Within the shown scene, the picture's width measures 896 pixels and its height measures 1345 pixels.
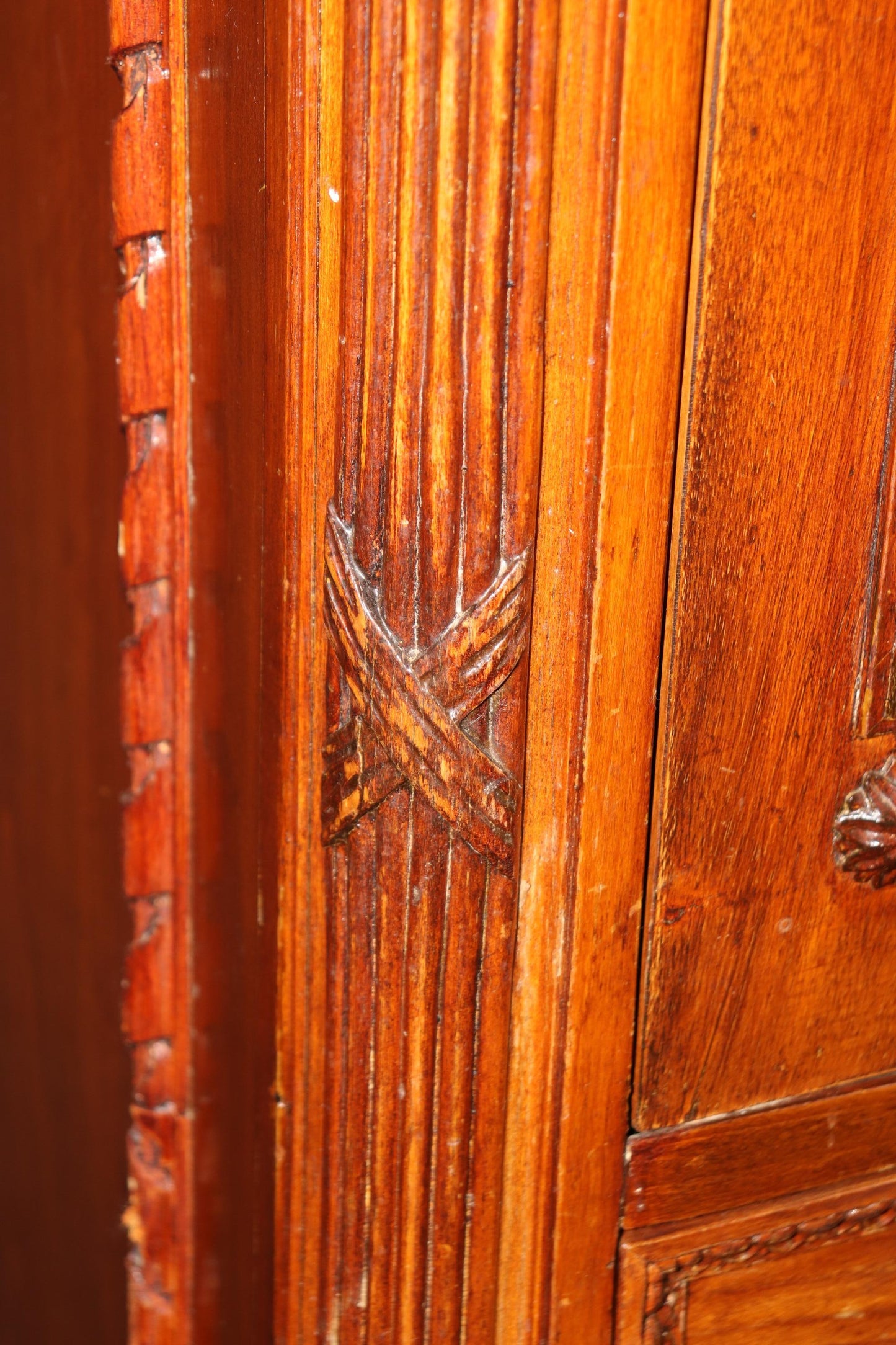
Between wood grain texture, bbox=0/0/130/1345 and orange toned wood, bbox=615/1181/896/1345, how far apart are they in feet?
1.26

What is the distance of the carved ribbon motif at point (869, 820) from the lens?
0.65 m

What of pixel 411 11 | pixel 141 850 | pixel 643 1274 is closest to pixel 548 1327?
pixel 643 1274

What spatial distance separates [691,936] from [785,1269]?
23cm

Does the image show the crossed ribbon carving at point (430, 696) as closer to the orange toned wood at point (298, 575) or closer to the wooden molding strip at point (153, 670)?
the orange toned wood at point (298, 575)

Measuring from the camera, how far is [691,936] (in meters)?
0.63

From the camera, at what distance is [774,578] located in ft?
1.96

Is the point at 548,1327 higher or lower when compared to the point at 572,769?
lower

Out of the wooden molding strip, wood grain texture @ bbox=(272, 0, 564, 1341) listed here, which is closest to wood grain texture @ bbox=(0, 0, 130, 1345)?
the wooden molding strip

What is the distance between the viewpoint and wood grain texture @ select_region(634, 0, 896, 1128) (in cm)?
54

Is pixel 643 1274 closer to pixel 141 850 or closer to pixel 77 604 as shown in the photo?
pixel 141 850

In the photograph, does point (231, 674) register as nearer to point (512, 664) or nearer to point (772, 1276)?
point (512, 664)

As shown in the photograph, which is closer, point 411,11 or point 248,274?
point 411,11

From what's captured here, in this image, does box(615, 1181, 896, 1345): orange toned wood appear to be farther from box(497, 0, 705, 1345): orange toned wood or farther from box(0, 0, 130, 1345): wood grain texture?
box(0, 0, 130, 1345): wood grain texture

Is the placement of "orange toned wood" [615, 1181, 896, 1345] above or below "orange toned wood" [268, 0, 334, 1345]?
below
